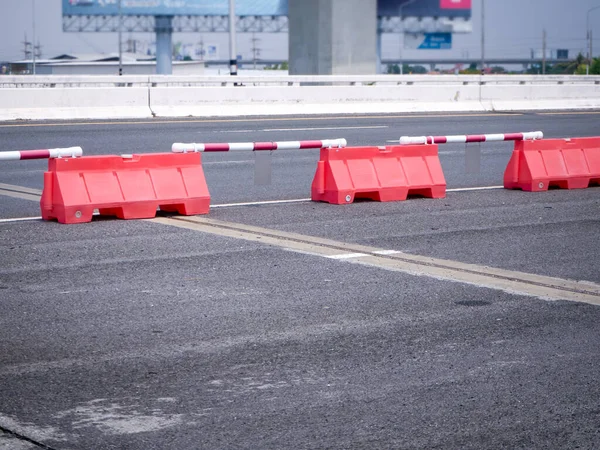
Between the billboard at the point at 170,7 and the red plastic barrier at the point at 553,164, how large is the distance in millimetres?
108755

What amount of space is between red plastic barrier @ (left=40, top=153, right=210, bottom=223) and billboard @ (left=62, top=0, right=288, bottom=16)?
111 meters

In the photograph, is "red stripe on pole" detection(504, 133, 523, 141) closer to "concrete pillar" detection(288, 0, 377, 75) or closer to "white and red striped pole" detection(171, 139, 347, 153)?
"white and red striped pole" detection(171, 139, 347, 153)

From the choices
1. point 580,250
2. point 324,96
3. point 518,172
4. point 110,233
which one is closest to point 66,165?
point 110,233

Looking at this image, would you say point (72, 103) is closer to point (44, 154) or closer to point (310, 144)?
point (310, 144)

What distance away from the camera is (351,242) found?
10312mm

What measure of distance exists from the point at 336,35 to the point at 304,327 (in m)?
50.9

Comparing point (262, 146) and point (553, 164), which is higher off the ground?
point (262, 146)

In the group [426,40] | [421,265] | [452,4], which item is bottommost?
[421,265]

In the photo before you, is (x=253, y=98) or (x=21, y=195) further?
(x=253, y=98)

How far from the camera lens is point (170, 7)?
120375mm

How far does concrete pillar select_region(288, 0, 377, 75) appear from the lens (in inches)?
2221

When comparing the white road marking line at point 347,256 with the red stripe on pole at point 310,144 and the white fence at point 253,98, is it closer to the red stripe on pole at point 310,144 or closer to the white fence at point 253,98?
the red stripe on pole at point 310,144

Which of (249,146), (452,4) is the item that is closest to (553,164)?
(249,146)

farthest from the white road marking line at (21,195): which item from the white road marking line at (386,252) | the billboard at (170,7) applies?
the billboard at (170,7)
